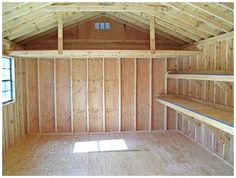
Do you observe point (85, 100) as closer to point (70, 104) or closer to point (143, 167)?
point (70, 104)

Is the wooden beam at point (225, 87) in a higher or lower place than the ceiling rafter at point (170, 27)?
lower

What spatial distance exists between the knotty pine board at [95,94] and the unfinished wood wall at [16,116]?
1690 mm

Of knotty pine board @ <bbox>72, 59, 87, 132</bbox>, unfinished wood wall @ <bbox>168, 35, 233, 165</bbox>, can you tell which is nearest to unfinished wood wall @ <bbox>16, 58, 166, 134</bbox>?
knotty pine board @ <bbox>72, 59, 87, 132</bbox>

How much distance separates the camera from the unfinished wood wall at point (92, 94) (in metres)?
7.30

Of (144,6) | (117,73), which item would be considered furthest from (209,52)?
(117,73)

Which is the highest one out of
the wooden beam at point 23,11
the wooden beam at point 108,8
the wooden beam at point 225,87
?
the wooden beam at point 108,8

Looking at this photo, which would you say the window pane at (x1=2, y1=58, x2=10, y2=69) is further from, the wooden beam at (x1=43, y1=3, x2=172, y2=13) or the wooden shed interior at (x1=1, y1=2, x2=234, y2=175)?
the wooden beam at (x1=43, y1=3, x2=172, y2=13)

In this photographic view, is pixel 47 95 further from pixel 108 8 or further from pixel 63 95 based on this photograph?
pixel 108 8

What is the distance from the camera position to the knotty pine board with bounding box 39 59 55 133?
7.28m

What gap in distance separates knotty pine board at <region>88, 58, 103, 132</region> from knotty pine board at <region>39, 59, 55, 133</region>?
99cm

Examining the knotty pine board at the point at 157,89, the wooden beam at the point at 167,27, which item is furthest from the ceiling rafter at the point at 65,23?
the knotty pine board at the point at 157,89

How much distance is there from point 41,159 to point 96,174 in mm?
1334

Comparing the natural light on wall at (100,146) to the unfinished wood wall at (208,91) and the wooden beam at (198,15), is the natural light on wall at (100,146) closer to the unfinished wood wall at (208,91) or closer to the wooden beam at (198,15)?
the unfinished wood wall at (208,91)

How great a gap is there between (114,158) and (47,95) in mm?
2991
